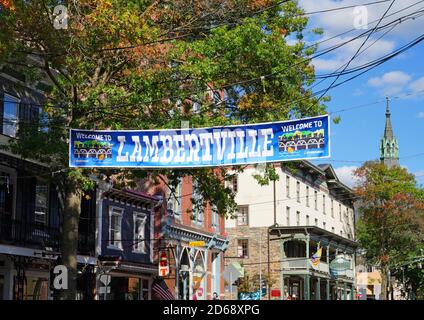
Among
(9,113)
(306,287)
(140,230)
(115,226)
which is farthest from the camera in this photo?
(306,287)

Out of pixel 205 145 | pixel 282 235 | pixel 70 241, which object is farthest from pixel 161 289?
pixel 205 145

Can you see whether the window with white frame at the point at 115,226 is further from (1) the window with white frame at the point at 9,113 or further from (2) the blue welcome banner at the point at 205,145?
(2) the blue welcome banner at the point at 205,145

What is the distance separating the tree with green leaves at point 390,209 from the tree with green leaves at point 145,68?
41.7 meters

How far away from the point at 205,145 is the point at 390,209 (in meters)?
50.8

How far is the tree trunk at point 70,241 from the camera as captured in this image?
2067 centimetres

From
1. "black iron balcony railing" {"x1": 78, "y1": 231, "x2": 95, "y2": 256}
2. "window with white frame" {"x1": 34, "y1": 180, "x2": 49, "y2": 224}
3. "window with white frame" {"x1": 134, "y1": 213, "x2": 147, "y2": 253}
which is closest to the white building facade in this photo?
"window with white frame" {"x1": 134, "y1": 213, "x2": 147, "y2": 253}

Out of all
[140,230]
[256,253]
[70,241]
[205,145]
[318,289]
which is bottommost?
[318,289]

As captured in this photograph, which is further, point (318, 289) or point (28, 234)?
point (318, 289)

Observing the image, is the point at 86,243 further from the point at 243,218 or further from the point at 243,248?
the point at 243,218

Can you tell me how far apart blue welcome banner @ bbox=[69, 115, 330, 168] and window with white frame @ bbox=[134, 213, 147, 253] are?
19.1 metres

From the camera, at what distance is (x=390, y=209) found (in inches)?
2525

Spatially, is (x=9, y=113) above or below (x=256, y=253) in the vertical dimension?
above

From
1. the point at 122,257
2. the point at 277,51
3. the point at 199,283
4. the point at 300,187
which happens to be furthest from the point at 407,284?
the point at 277,51
